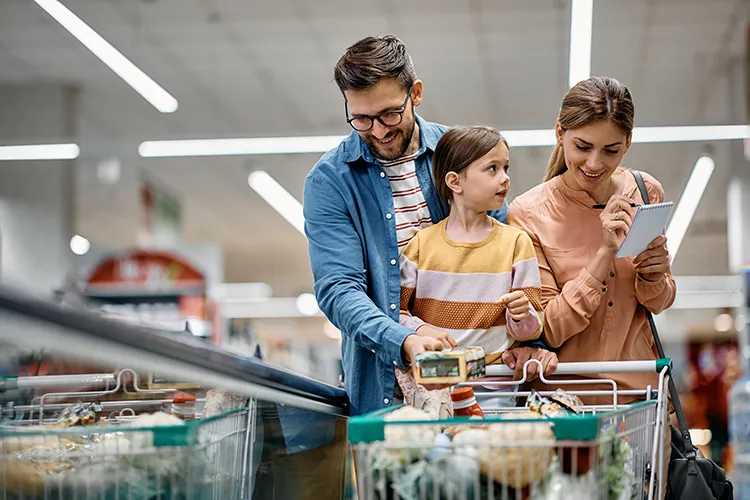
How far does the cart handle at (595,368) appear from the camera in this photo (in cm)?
225

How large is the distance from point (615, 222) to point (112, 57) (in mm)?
8015

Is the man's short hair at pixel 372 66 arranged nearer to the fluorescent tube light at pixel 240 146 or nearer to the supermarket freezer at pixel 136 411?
the supermarket freezer at pixel 136 411

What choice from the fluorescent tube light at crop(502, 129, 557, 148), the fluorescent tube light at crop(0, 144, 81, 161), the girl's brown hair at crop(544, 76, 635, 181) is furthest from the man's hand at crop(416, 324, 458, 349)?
the fluorescent tube light at crop(0, 144, 81, 161)

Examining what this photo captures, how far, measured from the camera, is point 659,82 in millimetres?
11039

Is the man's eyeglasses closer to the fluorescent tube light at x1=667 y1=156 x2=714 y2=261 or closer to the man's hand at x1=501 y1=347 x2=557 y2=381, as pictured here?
the man's hand at x1=501 y1=347 x2=557 y2=381

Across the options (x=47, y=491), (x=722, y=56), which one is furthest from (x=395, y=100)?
(x=722, y=56)

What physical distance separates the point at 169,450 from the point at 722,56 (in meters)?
10.1

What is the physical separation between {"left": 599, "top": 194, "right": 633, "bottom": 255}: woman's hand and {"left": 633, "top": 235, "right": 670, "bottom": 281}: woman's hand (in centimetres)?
11

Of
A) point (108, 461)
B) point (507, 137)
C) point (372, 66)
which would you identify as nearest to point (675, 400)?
point (372, 66)

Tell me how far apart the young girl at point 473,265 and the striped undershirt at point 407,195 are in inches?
4.3

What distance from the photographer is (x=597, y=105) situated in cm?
241

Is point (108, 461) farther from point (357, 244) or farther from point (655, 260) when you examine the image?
point (655, 260)

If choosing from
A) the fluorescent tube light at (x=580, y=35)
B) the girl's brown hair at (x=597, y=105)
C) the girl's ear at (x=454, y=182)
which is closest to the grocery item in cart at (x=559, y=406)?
the girl's ear at (x=454, y=182)

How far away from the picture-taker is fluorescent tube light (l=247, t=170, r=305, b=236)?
Answer: 45.5ft
